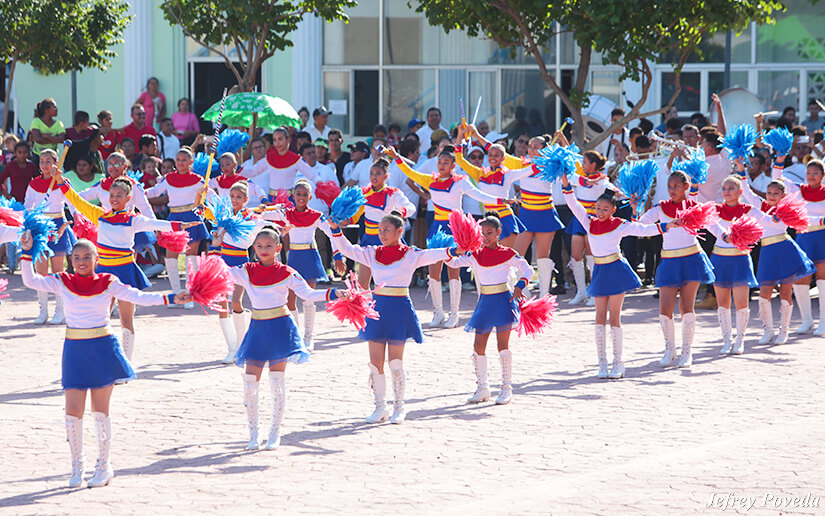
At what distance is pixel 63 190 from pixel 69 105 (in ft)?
43.8

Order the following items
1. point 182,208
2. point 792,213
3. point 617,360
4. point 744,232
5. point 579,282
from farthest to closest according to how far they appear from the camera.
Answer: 1. point 579,282
2. point 182,208
3. point 792,213
4. point 744,232
5. point 617,360

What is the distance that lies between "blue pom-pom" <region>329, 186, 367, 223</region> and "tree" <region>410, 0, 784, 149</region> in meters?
7.58

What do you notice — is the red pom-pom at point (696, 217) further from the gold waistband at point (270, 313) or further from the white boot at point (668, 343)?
the gold waistband at point (270, 313)

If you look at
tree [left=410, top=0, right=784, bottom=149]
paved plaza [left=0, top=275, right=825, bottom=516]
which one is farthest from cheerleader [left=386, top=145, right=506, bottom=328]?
tree [left=410, top=0, right=784, bottom=149]

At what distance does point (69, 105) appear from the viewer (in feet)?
78.2

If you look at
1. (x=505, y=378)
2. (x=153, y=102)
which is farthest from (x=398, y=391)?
(x=153, y=102)

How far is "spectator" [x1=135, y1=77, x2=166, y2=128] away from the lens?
70.1 ft

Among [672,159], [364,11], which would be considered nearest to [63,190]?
[672,159]

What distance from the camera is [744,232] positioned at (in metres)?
9.94

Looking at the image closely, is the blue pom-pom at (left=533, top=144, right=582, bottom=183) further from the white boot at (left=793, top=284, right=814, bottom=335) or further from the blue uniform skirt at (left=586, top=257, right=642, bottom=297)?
the white boot at (left=793, top=284, right=814, bottom=335)

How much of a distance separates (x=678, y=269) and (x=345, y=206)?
3043 millimetres

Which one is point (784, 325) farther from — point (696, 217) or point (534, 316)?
point (534, 316)

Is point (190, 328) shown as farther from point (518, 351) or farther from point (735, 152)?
point (735, 152)

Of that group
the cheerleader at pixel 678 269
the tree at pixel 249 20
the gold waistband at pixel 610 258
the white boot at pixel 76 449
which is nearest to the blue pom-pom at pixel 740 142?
the cheerleader at pixel 678 269
